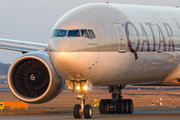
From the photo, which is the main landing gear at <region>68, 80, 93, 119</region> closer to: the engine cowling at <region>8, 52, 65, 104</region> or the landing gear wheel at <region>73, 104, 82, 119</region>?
the landing gear wheel at <region>73, 104, 82, 119</region>

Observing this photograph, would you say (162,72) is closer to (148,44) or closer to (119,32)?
(148,44)

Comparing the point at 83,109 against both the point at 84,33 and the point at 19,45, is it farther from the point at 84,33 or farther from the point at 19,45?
the point at 19,45

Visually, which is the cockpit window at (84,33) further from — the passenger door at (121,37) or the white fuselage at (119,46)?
the passenger door at (121,37)

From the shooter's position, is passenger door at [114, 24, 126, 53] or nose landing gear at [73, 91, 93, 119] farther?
passenger door at [114, 24, 126, 53]

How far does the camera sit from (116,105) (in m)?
22.9

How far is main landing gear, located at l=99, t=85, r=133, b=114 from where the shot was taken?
75.0 feet

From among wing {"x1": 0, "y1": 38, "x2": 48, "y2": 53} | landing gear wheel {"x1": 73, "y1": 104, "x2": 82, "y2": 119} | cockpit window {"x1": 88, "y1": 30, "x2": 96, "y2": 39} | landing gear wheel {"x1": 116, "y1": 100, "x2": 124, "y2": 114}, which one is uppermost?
wing {"x1": 0, "y1": 38, "x2": 48, "y2": 53}

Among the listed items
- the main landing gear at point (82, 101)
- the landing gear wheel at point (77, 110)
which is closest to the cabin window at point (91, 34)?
the main landing gear at point (82, 101)

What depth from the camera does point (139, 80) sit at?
20.7 meters

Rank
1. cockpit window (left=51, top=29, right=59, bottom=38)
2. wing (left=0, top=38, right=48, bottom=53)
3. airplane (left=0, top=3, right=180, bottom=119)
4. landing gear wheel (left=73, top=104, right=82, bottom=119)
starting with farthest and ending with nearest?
wing (left=0, top=38, right=48, bottom=53) < landing gear wheel (left=73, top=104, right=82, bottom=119) < cockpit window (left=51, top=29, right=59, bottom=38) < airplane (left=0, top=3, right=180, bottom=119)

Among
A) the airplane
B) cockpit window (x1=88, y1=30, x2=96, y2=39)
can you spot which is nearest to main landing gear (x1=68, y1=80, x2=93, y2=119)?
the airplane

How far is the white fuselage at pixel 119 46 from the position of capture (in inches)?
679

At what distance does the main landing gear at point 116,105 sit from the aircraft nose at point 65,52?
6.48m

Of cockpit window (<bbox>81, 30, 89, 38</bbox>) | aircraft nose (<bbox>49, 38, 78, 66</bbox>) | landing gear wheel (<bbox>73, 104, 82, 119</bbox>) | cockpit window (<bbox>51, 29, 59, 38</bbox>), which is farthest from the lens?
landing gear wheel (<bbox>73, 104, 82, 119</bbox>)
